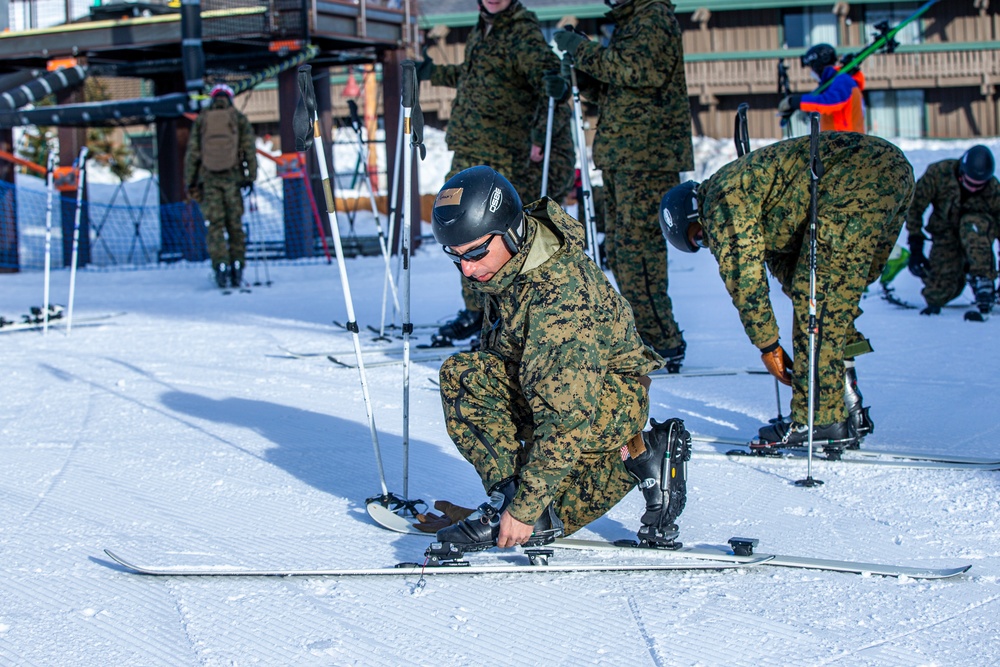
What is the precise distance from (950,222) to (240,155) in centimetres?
709

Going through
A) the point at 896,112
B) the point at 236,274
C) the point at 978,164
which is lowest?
the point at 236,274

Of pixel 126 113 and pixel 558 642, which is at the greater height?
pixel 126 113

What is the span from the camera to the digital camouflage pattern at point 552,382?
113 inches

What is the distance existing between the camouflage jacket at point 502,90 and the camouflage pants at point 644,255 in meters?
1.04

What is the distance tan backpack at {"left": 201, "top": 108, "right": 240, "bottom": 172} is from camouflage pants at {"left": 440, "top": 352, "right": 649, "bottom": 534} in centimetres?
883

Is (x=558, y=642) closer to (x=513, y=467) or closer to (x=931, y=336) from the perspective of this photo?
(x=513, y=467)

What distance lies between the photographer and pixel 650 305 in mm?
6008

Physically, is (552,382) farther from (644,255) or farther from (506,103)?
(506,103)

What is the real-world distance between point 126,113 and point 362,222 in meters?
5.87

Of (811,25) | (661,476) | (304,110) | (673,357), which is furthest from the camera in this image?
(811,25)

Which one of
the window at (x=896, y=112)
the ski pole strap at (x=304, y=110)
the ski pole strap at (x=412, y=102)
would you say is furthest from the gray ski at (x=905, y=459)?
the window at (x=896, y=112)

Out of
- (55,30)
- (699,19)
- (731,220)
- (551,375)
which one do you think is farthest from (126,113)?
(699,19)

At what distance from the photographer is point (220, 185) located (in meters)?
11.5

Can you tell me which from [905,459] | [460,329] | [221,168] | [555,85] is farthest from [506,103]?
[221,168]
